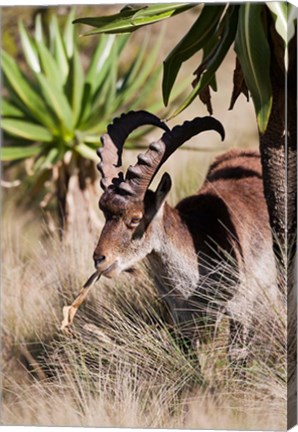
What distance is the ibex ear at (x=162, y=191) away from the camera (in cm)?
750

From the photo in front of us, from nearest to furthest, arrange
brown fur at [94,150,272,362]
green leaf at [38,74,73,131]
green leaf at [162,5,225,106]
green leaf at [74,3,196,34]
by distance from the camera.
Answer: brown fur at [94,150,272,362]
green leaf at [74,3,196,34]
green leaf at [162,5,225,106]
green leaf at [38,74,73,131]

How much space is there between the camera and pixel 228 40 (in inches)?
301

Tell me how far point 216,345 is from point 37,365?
132 cm

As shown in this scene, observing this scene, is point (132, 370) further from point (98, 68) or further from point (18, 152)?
point (98, 68)

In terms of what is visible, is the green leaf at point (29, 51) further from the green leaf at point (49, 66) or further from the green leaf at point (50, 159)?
the green leaf at point (50, 159)

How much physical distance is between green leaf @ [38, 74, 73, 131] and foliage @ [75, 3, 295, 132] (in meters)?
Result: 2.78

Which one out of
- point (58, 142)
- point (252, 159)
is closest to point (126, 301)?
point (252, 159)

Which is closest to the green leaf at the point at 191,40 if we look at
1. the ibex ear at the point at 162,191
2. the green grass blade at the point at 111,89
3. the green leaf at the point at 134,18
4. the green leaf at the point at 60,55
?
the green leaf at the point at 134,18

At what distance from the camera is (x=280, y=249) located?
300 inches

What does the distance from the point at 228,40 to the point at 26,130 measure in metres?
3.83

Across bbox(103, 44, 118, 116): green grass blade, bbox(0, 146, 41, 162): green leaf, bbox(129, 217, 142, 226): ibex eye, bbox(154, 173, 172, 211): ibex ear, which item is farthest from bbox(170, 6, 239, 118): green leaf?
bbox(0, 146, 41, 162): green leaf

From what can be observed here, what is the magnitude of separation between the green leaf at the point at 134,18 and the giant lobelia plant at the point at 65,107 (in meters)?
2.83

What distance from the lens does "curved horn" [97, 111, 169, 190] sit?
7.54m

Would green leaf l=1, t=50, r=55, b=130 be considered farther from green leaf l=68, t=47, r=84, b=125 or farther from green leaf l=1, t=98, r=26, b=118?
green leaf l=68, t=47, r=84, b=125
